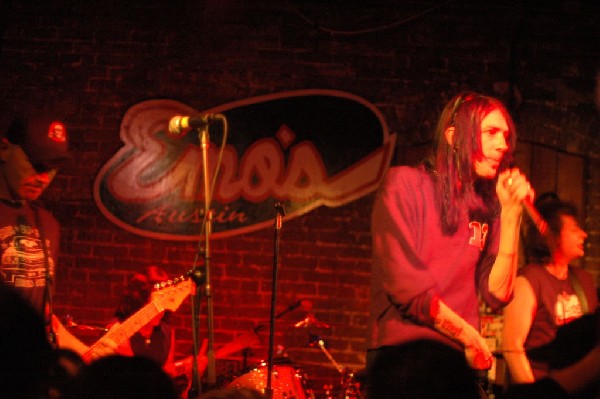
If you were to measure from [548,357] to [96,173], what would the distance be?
4.78 metres

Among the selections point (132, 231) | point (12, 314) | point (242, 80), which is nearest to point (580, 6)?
point (242, 80)

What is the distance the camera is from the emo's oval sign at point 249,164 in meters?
7.19

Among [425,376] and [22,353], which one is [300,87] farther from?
[425,376]

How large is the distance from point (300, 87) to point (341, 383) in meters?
3.02

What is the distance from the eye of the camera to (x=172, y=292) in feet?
18.4

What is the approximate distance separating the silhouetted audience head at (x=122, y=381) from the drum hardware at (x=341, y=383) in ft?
12.0

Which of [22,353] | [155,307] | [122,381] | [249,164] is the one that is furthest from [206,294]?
[249,164]

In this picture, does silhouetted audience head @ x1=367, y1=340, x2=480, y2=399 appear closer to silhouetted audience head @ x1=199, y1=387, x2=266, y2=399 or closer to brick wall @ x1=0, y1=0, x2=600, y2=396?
silhouetted audience head @ x1=199, y1=387, x2=266, y2=399

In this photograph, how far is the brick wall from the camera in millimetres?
7164

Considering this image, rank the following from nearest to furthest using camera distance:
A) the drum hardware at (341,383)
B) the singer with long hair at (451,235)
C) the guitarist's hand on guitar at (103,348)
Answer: the singer with long hair at (451,235), the guitarist's hand on guitar at (103,348), the drum hardware at (341,383)

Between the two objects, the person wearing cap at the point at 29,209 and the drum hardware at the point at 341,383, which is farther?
the drum hardware at the point at 341,383

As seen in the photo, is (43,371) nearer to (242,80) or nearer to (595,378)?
(595,378)

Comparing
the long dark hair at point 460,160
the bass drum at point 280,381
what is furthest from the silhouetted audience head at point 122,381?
the bass drum at point 280,381

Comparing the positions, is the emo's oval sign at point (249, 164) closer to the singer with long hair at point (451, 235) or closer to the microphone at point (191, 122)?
the microphone at point (191, 122)
